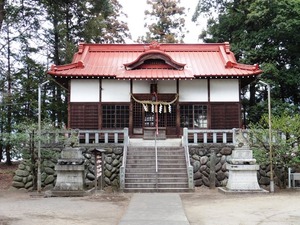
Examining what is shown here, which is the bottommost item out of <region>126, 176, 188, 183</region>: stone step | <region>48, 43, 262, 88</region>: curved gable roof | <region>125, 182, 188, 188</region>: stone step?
<region>125, 182, 188, 188</region>: stone step

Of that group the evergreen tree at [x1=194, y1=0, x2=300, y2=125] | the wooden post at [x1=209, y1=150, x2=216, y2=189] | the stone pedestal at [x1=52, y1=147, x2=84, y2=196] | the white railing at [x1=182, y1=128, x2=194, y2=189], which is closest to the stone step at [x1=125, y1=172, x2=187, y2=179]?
the white railing at [x1=182, y1=128, x2=194, y2=189]

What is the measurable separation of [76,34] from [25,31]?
4.44m

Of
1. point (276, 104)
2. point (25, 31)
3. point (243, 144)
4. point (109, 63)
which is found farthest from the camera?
point (25, 31)

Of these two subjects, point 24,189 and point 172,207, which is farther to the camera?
point 24,189

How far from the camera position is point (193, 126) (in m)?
21.0

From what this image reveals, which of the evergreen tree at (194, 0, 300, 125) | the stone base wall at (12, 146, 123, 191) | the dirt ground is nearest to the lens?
the dirt ground

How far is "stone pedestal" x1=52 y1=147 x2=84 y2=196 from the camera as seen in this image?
13.8m

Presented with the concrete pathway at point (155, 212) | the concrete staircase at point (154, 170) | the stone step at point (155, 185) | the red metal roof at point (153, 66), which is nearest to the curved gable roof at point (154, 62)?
the red metal roof at point (153, 66)

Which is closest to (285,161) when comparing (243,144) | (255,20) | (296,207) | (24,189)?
(243,144)

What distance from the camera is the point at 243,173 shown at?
14.2 metres

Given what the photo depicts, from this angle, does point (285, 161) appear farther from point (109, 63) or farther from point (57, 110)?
point (57, 110)

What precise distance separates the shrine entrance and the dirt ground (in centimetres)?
721

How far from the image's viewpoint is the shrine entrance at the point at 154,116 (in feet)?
67.9

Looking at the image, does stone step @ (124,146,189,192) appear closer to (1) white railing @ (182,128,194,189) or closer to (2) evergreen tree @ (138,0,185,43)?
Answer: (1) white railing @ (182,128,194,189)
